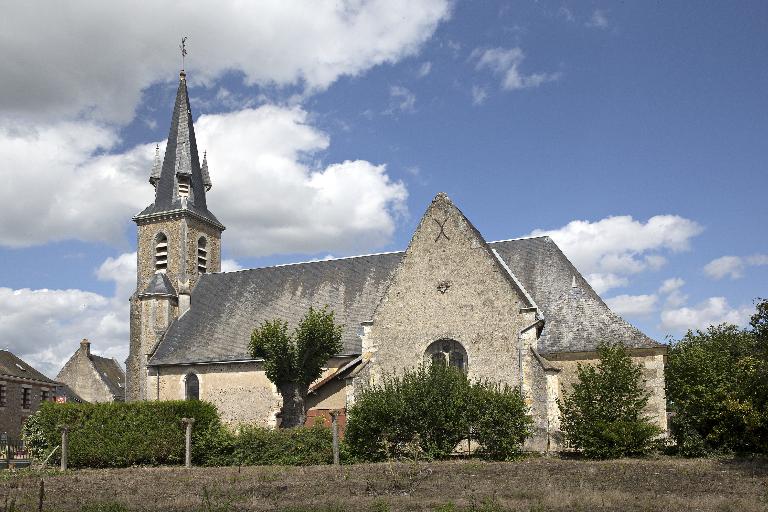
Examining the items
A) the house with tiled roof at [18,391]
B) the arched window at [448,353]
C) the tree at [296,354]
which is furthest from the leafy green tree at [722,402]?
the house with tiled roof at [18,391]

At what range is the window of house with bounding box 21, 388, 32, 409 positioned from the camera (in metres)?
39.3

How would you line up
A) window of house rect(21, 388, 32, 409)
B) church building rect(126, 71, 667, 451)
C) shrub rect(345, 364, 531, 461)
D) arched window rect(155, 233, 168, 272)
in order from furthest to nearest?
window of house rect(21, 388, 32, 409) < arched window rect(155, 233, 168, 272) < church building rect(126, 71, 667, 451) < shrub rect(345, 364, 531, 461)

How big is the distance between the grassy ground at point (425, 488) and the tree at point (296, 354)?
6840 millimetres

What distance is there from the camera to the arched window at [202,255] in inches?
1476

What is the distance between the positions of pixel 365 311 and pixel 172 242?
11921 mm

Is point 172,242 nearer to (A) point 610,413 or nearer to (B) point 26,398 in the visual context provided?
(B) point 26,398

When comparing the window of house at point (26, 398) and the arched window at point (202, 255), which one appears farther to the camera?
the window of house at point (26, 398)

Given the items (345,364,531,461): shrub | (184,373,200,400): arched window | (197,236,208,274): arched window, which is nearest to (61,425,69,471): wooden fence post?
(345,364,531,461): shrub

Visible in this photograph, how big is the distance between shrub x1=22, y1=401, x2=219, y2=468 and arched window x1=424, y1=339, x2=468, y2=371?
7.20 meters

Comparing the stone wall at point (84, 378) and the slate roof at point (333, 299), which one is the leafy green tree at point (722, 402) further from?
the stone wall at point (84, 378)

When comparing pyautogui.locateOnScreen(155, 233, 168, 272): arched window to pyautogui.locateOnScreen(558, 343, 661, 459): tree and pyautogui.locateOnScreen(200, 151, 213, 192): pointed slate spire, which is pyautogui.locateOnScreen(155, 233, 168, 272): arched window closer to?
pyautogui.locateOnScreen(200, 151, 213, 192): pointed slate spire

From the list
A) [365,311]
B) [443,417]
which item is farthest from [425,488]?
[365,311]

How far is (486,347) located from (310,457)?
623 cm

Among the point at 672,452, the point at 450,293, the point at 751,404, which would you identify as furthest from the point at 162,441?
the point at 751,404
